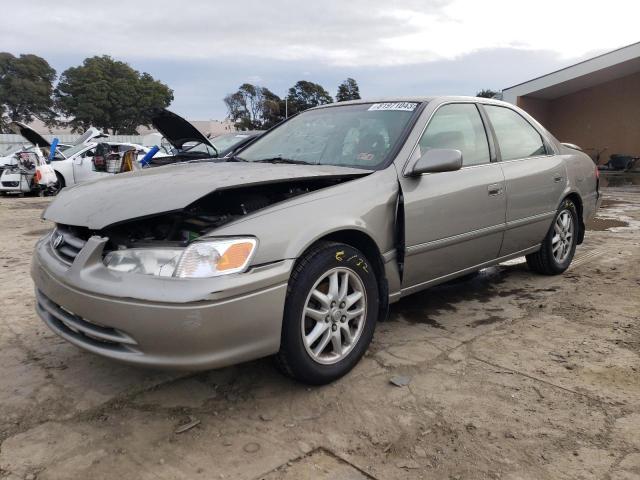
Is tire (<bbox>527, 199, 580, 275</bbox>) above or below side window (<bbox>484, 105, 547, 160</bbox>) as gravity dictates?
→ below

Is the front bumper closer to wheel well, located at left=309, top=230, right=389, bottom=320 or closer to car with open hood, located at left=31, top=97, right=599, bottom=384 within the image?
car with open hood, located at left=31, top=97, right=599, bottom=384

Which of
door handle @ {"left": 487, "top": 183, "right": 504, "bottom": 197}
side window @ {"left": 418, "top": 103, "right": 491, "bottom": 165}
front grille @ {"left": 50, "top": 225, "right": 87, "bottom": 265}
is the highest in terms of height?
side window @ {"left": 418, "top": 103, "right": 491, "bottom": 165}

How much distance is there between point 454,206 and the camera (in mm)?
3469

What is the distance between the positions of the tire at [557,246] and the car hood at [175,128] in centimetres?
337

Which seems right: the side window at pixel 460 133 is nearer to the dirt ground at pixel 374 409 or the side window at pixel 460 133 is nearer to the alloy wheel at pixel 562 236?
the dirt ground at pixel 374 409

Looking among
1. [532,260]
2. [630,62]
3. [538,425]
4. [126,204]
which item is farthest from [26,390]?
[630,62]

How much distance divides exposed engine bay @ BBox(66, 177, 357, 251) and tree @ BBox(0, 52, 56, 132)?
5863 centimetres

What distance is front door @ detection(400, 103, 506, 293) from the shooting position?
325 cm

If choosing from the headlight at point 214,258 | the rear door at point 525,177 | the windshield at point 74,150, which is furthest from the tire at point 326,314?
the windshield at point 74,150

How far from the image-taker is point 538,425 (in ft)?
7.89

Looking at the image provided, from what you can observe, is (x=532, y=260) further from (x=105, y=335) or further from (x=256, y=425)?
(x=105, y=335)

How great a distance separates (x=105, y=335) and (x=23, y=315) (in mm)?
1955

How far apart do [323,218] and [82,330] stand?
128cm

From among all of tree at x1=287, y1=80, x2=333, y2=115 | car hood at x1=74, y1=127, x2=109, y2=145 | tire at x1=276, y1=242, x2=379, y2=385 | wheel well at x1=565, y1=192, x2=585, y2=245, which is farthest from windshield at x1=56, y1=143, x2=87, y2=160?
tree at x1=287, y1=80, x2=333, y2=115
